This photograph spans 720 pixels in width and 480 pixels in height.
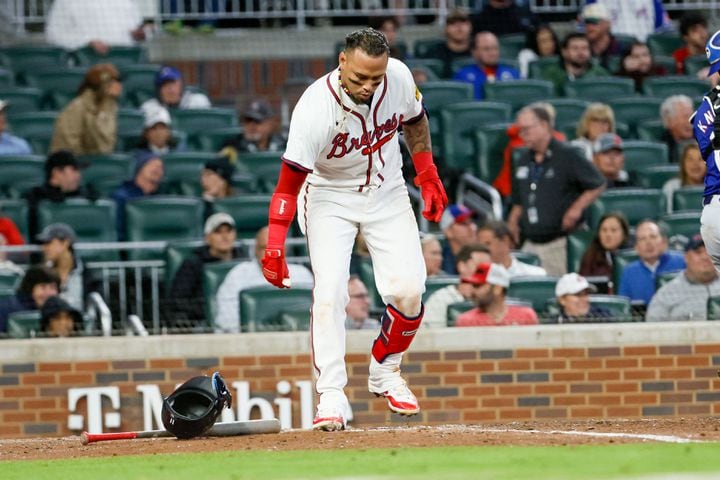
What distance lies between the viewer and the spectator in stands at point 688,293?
9.90m

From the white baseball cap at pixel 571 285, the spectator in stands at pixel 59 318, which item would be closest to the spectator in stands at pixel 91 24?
the spectator in stands at pixel 59 318

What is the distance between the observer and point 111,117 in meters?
12.9

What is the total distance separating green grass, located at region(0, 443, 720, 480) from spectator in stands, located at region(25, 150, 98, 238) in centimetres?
518

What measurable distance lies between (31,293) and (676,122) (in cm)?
589

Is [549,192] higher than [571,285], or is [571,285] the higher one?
[549,192]

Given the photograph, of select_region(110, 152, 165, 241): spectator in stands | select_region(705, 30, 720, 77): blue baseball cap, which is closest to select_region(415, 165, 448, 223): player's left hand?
select_region(705, 30, 720, 77): blue baseball cap

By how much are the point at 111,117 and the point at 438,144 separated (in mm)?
2787

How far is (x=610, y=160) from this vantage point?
12219 mm

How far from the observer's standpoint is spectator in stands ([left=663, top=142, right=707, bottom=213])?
1190cm

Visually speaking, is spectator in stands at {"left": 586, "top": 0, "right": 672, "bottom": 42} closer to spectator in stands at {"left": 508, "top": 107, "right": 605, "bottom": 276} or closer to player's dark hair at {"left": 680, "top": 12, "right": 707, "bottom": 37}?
player's dark hair at {"left": 680, "top": 12, "right": 707, "bottom": 37}

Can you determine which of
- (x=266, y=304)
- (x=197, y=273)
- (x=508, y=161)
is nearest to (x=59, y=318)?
(x=197, y=273)

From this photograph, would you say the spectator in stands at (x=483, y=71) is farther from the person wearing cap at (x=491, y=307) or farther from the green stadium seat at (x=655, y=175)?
the person wearing cap at (x=491, y=307)

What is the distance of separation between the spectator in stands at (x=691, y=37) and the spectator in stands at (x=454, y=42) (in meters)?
2.14

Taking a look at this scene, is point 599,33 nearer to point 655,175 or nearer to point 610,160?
point 655,175
